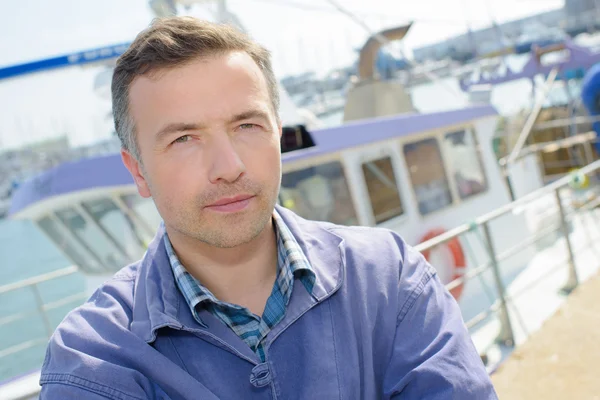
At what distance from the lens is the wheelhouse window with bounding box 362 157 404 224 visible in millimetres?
5641

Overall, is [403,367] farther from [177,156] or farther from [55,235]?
[55,235]

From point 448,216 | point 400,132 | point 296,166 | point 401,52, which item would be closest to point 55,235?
point 296,166

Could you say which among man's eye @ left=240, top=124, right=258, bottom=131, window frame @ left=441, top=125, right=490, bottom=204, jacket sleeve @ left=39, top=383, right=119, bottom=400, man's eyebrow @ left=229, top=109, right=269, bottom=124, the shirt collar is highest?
man's eyebrow @ left=229, top=109, right=269, bottom=124

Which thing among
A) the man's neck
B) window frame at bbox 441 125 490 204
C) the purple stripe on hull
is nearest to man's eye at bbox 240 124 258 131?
the man's neck

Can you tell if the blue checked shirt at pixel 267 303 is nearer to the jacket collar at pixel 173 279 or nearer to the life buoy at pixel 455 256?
the jacket collar at pixel 173 279

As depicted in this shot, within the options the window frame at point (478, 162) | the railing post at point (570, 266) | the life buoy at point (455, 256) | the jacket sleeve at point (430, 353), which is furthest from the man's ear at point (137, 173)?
the window frame at point (478, 162)

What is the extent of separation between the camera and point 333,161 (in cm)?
532

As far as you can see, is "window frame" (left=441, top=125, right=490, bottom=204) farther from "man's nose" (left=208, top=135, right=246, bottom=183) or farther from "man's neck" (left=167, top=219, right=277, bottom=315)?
"man's nose" (left=208, top=135, right=246, bottom=183)

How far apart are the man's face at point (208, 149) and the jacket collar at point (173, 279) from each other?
139 millimetres

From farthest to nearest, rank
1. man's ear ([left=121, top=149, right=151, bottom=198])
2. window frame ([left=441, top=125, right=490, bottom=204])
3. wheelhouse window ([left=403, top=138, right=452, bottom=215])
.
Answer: window frame ([left=441, top=125, right=490, bottom=204]) < wheelhouse window ([left=403, top=138, right=452, bottom=215]) < man's ear ([left=121, top=149, right=151, bottom=198])

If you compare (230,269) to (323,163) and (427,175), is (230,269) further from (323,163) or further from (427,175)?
(427,175)

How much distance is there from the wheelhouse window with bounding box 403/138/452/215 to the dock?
2.25 metres

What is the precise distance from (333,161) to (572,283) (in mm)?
2552

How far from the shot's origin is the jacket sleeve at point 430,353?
1.27 meters
